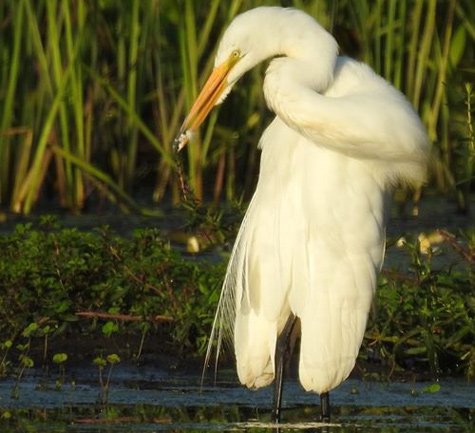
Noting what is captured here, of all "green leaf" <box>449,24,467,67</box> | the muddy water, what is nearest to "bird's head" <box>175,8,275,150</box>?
the muddy water

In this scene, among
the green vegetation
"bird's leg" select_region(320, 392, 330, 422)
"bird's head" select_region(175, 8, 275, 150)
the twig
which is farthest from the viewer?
the twig

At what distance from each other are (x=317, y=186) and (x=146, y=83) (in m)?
5.75

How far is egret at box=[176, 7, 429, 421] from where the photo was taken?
5.23 m

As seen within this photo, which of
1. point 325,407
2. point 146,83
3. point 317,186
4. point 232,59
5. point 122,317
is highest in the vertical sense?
point 232,59

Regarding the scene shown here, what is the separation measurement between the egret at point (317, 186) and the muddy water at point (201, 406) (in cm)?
24

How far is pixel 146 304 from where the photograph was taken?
666 cm

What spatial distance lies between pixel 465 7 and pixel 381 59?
0.81 meters

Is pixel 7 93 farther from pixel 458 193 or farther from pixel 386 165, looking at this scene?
pixel 386 165

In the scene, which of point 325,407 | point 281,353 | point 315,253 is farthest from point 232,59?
point 325,407

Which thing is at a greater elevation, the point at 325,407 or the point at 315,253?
the point at 315,253

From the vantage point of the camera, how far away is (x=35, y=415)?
17.4 ft

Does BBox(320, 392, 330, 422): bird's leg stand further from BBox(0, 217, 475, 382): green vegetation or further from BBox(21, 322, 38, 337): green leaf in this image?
BBox(21, 322, 38, 337): green leaf

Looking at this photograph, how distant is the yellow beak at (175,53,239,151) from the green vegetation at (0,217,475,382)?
1234mm

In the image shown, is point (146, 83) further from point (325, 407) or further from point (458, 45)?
point (325, 407)
